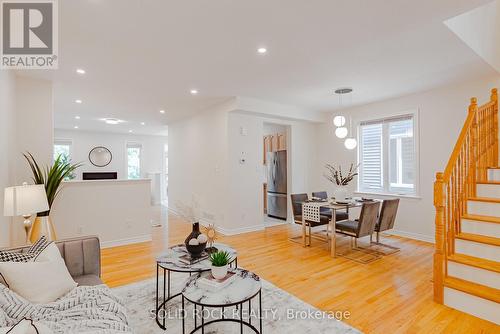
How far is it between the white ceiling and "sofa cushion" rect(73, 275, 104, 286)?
2.28 m

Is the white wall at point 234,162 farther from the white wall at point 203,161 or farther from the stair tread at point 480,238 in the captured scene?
the stair tread at point 480,238

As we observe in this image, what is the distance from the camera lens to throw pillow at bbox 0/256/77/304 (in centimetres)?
167

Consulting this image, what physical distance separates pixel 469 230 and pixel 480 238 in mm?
198

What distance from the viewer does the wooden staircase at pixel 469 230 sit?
2.39 m

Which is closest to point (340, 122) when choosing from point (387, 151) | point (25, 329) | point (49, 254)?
point (387, 151)

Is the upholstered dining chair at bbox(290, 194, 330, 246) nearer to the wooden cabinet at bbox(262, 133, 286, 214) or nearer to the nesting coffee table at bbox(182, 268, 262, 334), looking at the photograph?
the wooden cabinet at bbox(262, 133, 286, 214)

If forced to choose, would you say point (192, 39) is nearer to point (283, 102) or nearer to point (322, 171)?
point (283, 102)

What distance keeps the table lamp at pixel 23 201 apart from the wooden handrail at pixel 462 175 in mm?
3896

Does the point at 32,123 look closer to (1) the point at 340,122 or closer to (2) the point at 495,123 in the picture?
(1) the point at 340,122

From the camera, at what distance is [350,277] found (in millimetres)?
3156

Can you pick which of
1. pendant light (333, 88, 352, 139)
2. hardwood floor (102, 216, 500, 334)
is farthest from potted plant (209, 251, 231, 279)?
pendant light (333, 88, 352, 139)

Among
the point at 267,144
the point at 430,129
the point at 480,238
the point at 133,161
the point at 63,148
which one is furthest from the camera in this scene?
the point at 133,161

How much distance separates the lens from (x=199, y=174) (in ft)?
20.7

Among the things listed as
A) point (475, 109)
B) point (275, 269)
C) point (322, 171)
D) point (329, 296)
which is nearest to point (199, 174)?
point (322, 171)
